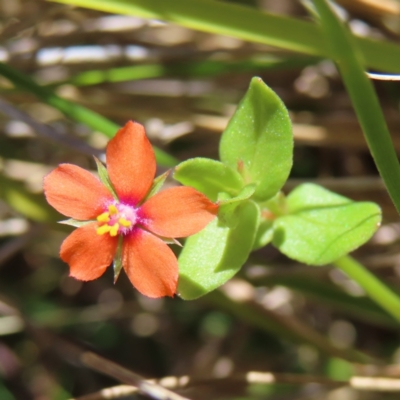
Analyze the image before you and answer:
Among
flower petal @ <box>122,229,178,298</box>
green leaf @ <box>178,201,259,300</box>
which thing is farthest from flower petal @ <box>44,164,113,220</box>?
green leaf @ <box>178,201,259,300</box>

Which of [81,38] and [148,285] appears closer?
[148,285]

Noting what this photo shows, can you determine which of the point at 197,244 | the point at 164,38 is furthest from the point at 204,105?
the point at 197,244

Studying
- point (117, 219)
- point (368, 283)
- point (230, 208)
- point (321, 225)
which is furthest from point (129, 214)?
point (368, 283)

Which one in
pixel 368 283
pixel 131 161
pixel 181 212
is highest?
pixel 131 161

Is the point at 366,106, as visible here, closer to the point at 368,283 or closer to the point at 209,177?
the point at 209,177

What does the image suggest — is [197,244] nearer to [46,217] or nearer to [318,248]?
[318,248]

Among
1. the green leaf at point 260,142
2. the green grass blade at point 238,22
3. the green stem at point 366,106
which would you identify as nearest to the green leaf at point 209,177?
the green leaf at point 260,142

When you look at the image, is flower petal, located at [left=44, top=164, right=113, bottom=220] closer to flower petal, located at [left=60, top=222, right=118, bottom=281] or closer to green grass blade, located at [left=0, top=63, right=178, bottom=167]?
flower petal, located at [left=60, top=222, right=118, bottom=281]
